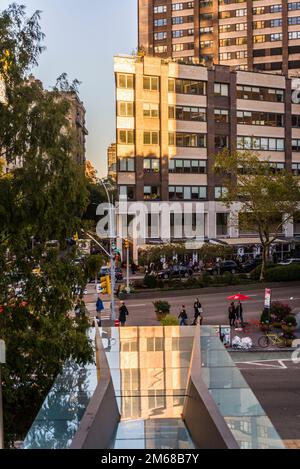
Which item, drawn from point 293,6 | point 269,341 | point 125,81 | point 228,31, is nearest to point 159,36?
point 228,31

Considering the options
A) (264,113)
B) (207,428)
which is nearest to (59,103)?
(207,428)

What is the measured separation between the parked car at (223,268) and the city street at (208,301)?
7303 millimetres

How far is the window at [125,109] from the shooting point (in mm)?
69062

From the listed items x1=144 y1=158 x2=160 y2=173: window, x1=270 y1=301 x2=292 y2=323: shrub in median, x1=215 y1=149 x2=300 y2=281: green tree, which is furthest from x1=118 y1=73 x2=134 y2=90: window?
x1=270 y1=301 x2=292 y2=323: shrub in median

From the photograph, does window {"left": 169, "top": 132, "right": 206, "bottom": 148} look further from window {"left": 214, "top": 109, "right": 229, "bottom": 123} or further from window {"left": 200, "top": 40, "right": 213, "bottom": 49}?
window {"left": 200, "top": 40, "right": 213, "bottom": 49}

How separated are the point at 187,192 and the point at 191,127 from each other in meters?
7.96

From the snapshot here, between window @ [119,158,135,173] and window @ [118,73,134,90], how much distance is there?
330 inches

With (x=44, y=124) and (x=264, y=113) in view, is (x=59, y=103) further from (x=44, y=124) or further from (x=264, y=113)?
(x=264, y=113)

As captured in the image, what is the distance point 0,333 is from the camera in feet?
42.8

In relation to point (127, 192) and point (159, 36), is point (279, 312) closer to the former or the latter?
point (127, 192)

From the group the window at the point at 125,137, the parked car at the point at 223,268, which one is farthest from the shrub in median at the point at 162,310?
the window at the point at 125,137

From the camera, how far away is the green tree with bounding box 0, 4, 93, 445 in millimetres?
12898

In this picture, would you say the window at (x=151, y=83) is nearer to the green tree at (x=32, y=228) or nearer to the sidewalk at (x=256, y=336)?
the sidewalk at (x=256, y=336)

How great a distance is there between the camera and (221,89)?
74.4 metres
